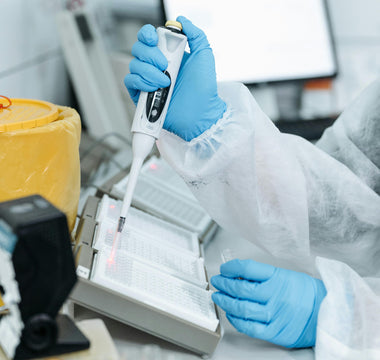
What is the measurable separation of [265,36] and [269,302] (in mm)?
1294

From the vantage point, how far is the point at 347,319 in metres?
0.72

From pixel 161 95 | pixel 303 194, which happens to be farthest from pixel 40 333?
pixel 303 194

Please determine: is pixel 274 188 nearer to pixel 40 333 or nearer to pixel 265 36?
pixel 40 333

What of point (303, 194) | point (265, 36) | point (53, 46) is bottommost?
point (303, 194)

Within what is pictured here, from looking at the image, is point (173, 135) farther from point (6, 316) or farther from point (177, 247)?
point (6, 316)

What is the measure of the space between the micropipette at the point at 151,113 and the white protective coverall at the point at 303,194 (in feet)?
0.31

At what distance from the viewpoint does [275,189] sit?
2.85 ft

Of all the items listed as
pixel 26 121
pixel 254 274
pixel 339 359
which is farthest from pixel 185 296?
pixel 26 121

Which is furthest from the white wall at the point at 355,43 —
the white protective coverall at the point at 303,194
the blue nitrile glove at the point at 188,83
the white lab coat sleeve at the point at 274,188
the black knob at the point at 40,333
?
the black knob at the point at 40,333

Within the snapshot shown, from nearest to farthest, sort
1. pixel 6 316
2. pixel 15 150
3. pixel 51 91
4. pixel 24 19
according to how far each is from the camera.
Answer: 1. pixel 6 316
2. pixel 15 150
3. pixel 24 19
4. pixel 51 91

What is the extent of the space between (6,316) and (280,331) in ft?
1.31

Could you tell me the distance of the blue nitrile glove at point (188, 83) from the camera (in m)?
0.78

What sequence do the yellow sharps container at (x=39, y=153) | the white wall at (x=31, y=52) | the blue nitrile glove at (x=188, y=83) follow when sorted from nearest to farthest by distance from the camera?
the yellow sharps container at (x=39, y=153) → the blue nitrile glove at (x=188, y=83) → the white wall at (x=31, y=52)

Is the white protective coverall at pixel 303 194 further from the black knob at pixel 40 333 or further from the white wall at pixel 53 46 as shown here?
the white wall at pixel 53 46
